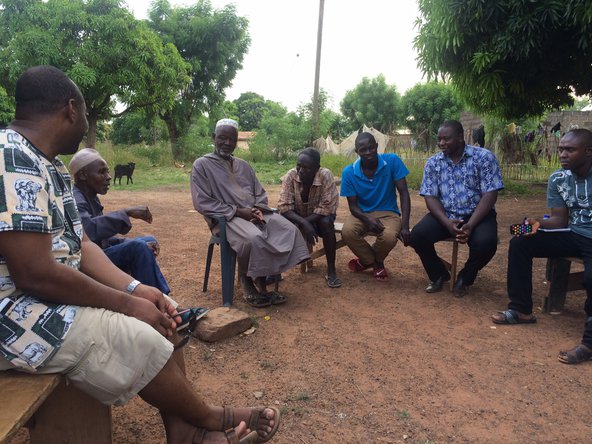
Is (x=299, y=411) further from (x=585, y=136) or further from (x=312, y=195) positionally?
(x=585, y=136)

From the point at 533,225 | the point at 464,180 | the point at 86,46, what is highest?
the point at 86,46

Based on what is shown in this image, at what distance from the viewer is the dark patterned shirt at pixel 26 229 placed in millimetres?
1517

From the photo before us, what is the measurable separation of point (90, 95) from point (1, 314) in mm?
15033

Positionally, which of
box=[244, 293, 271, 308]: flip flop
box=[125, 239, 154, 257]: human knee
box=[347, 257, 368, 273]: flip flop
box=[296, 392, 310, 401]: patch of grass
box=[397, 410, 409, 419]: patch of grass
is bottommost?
box=[296, 392, 310, 401]: patch of grass

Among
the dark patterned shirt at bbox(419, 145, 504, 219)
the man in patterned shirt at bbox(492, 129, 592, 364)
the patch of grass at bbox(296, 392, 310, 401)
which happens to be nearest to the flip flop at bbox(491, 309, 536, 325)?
the man in patterned shirt at bbox(492, 129, 592, 364)

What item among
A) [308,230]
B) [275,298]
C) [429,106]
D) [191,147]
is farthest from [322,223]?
[429,106]

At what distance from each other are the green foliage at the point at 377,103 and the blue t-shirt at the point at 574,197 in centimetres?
3231

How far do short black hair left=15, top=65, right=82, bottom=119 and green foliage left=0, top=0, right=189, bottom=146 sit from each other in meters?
13.3

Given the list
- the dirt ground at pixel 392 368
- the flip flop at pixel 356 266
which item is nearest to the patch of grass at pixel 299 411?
the dirt ground at pixel 392 368

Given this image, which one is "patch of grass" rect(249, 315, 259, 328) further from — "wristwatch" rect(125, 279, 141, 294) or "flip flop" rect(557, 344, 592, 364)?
"flip flop" rect(557, 344, 592, 364)

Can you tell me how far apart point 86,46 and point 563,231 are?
47.3 ft

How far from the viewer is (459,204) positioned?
172 inches

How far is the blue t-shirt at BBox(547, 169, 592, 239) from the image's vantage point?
3.44 m

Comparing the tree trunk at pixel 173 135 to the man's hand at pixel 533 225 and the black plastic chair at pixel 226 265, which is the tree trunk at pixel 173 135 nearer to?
the black plastic chair at pixel 226 265
